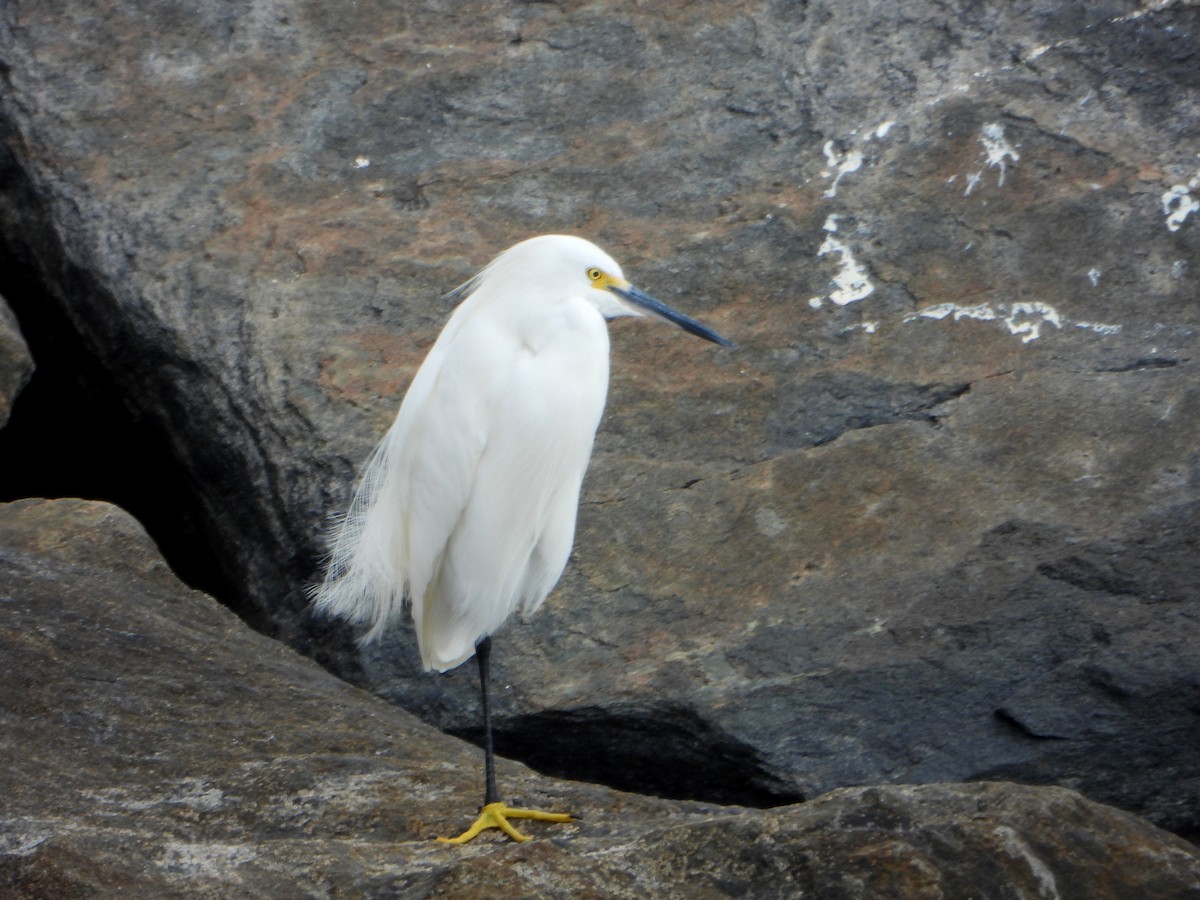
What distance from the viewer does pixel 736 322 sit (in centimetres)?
418

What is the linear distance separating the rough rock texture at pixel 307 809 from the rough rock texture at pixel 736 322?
516mm

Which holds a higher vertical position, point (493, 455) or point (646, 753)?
point (493, 455)

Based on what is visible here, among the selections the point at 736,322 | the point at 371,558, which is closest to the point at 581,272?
the point at 371,558

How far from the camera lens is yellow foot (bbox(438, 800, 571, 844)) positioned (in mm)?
2699

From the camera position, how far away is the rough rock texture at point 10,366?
12.7 ft

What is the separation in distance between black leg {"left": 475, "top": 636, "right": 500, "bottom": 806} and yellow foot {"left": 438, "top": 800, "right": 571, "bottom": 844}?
0.10ft

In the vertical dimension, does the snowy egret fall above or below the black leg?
above

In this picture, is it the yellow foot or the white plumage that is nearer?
the yellow foot

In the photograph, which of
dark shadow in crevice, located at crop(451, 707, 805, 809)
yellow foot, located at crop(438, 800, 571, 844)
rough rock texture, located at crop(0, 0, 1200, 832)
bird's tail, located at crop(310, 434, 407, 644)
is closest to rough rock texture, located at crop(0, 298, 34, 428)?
rough rock texture, located at crop(0, 0, 1200, 832)

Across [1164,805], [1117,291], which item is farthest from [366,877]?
[1117,291]

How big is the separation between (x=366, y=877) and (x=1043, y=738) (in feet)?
5.98

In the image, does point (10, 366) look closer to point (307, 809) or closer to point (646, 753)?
point (307, 809)

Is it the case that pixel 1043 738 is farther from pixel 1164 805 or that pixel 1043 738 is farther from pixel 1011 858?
pixel 1011 858

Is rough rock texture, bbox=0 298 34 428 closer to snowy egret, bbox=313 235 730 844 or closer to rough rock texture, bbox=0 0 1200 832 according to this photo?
rough rock texture, bbox=0 0 1200 832
